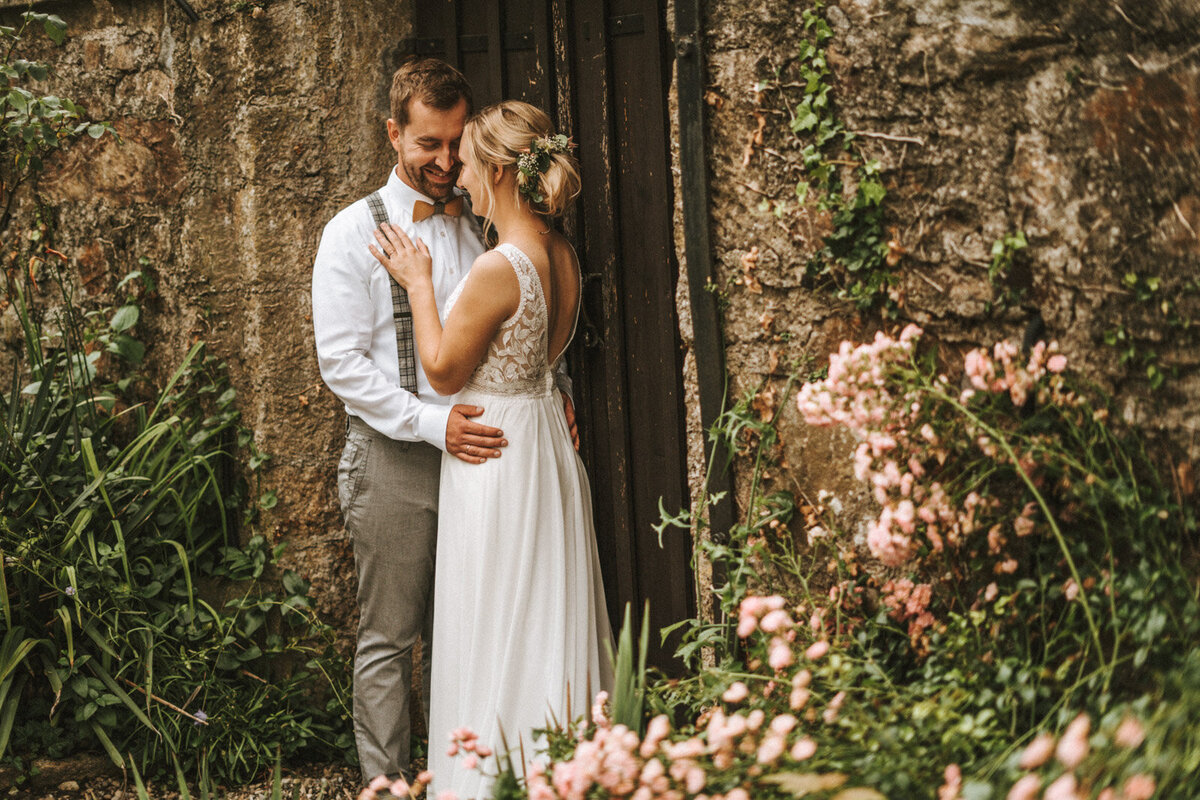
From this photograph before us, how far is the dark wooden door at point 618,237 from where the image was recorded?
304cm

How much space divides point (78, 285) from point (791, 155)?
2.68m

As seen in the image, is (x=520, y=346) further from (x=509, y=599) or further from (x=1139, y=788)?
(x=1139, y=788)

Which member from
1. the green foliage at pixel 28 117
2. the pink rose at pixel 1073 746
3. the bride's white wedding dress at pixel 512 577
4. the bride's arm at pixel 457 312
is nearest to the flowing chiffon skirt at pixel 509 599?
the bride's white wedding dress at pixel 512 577

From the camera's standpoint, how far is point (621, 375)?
3.15 m

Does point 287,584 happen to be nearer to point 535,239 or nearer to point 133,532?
point 133,532

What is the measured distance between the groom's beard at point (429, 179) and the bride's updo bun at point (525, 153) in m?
0.24

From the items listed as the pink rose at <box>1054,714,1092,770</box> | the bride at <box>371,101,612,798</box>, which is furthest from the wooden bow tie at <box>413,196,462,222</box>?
the pink rose at <box>1054,714,1092,770</box>

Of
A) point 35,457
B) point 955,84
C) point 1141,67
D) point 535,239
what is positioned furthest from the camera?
point 35,457

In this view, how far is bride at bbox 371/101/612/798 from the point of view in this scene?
2.67 meters

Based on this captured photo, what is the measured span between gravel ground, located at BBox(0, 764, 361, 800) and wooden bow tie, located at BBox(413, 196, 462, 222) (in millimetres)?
1805

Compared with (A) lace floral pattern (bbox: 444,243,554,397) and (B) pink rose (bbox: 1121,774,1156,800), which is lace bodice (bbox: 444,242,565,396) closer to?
(A) lace floral pattern (bbox: 444,243,554,397)

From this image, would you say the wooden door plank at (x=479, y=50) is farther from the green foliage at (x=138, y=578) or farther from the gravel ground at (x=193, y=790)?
the gravel ground at (x=193, y=790)

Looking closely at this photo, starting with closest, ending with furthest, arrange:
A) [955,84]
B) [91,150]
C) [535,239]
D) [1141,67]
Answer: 1. [1141,67]
2. [955,84]
3. [535,239]
4. [91,150]

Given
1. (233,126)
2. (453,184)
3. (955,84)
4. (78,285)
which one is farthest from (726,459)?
(78,285)
